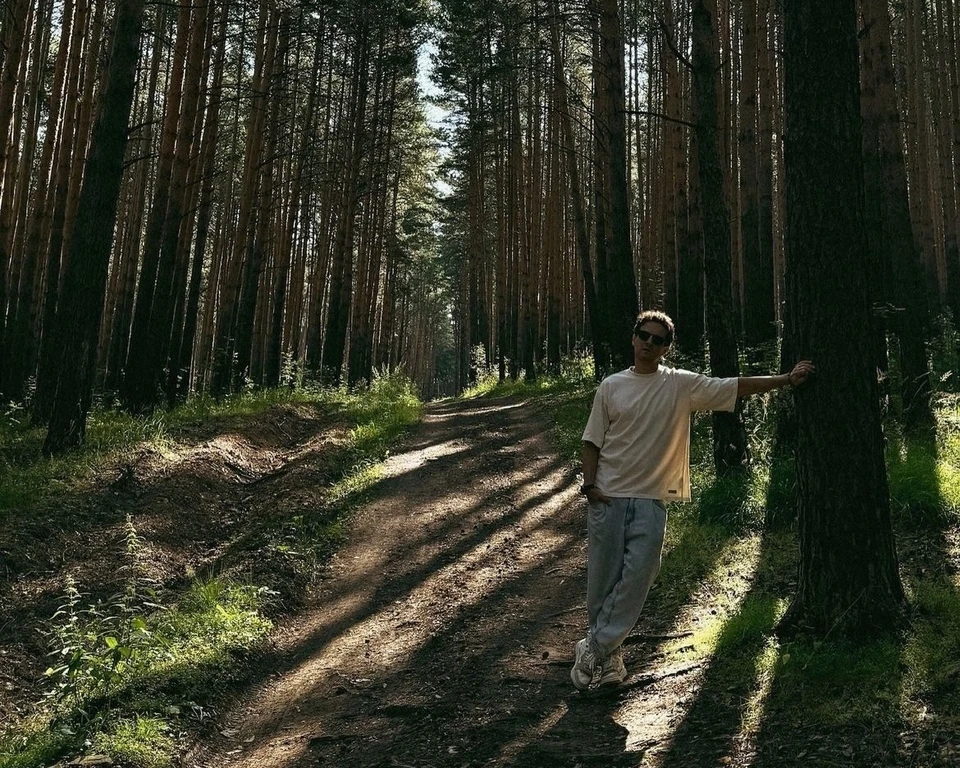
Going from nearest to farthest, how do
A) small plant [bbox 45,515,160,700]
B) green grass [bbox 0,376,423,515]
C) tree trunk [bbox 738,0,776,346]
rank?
small plant [bbox 45,515,160,700], green grass [bbox 0,376,423,515], tree trunk [bbox 738,0,776,346]

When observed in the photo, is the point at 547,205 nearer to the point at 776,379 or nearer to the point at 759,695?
the point at 776,379

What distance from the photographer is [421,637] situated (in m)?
6.21

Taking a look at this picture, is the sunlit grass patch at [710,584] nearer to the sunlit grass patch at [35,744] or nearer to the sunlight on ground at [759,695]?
the sunlight on ground at [759,695]

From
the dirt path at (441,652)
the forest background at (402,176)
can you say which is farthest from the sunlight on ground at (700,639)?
the forest background at (402,176)

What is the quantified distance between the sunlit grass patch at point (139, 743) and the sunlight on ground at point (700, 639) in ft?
8.28

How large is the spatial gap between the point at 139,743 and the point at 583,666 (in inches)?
99.6

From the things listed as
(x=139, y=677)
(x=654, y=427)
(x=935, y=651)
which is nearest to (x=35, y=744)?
(x=139, y=677)

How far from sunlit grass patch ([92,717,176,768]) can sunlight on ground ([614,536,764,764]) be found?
2.52m

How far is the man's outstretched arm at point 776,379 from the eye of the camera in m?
4.34

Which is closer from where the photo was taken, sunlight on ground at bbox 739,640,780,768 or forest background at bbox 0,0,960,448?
sunlight on ground at bbox 739,640,780,768

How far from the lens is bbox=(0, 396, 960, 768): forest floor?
13.5 feet

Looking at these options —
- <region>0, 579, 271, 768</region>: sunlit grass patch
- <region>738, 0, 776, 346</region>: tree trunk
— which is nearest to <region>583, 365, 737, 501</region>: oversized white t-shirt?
<region>0, 579, 271, 768</region>: sunlit grass patch

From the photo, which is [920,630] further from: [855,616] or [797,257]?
[797,257]

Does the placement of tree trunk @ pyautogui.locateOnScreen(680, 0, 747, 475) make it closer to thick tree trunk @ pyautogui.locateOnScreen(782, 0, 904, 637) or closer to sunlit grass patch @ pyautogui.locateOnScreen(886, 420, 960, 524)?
sunlit grass patch @ pyautogui.locateOnScreen(886, 420, 960, 524)
